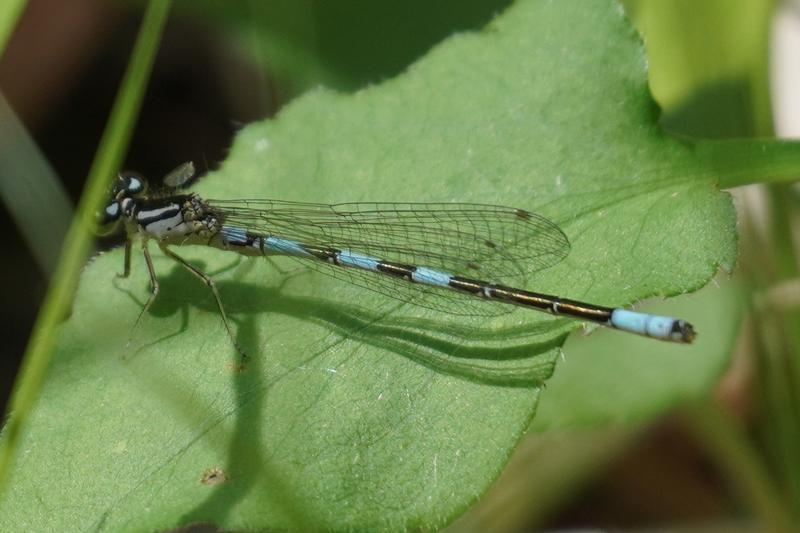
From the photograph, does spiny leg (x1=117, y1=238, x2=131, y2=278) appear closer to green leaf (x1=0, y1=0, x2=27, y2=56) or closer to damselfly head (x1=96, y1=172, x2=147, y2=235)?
damselfly head (x1=96, y1=172, x2=147, y2=235)

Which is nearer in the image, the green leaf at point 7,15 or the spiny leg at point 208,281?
the spiny leg at point 208,281

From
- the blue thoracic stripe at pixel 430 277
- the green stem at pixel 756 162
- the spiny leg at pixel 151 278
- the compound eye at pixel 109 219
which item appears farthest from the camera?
the compound eye at pixel 109 219

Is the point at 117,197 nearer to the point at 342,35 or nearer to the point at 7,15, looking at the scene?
the point at 7,15

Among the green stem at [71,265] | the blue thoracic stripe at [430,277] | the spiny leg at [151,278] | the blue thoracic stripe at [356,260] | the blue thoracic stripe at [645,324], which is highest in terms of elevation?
the green stem at [71,265]

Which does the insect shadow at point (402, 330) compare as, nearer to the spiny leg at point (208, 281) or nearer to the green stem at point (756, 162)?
the spiny leg at point (208, 281)

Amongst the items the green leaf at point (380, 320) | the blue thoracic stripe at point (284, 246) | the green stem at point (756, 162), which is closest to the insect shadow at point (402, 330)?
the green leaf at point (380, 320)
